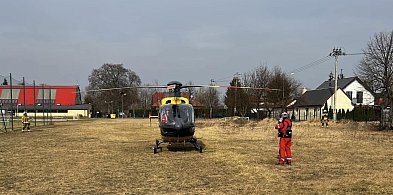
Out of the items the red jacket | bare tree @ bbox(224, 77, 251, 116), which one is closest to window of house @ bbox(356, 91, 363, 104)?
bare tree @ bbox(224, 77, 251, 116)

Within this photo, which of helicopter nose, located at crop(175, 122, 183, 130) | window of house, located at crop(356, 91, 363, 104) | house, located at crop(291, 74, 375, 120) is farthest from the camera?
window of house, located at crop(356, 91, 363, 104)

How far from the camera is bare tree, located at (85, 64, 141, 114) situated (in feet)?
314

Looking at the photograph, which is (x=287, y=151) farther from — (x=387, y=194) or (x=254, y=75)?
(x=254, y=75)

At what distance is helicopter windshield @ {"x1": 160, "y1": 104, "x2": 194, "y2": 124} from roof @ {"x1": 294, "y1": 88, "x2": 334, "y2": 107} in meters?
54.2

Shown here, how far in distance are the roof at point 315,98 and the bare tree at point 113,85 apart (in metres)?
38.3

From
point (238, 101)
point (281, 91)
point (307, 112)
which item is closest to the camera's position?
point (281, 91)

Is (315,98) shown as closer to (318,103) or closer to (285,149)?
(318,103)

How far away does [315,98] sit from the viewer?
243ft

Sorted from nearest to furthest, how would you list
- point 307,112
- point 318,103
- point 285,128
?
point 285,128
point 318,103
point 307,112

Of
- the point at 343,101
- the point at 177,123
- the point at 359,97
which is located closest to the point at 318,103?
the point at 343,101

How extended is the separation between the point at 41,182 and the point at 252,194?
5.24 metres

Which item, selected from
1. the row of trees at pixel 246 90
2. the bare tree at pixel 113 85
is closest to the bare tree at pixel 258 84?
the row of trees at pixel 246 90

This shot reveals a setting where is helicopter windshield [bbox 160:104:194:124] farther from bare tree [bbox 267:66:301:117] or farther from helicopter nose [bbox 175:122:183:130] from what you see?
bare tree [bbox 267:66:301:117]

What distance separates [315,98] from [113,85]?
44815 millimetres
